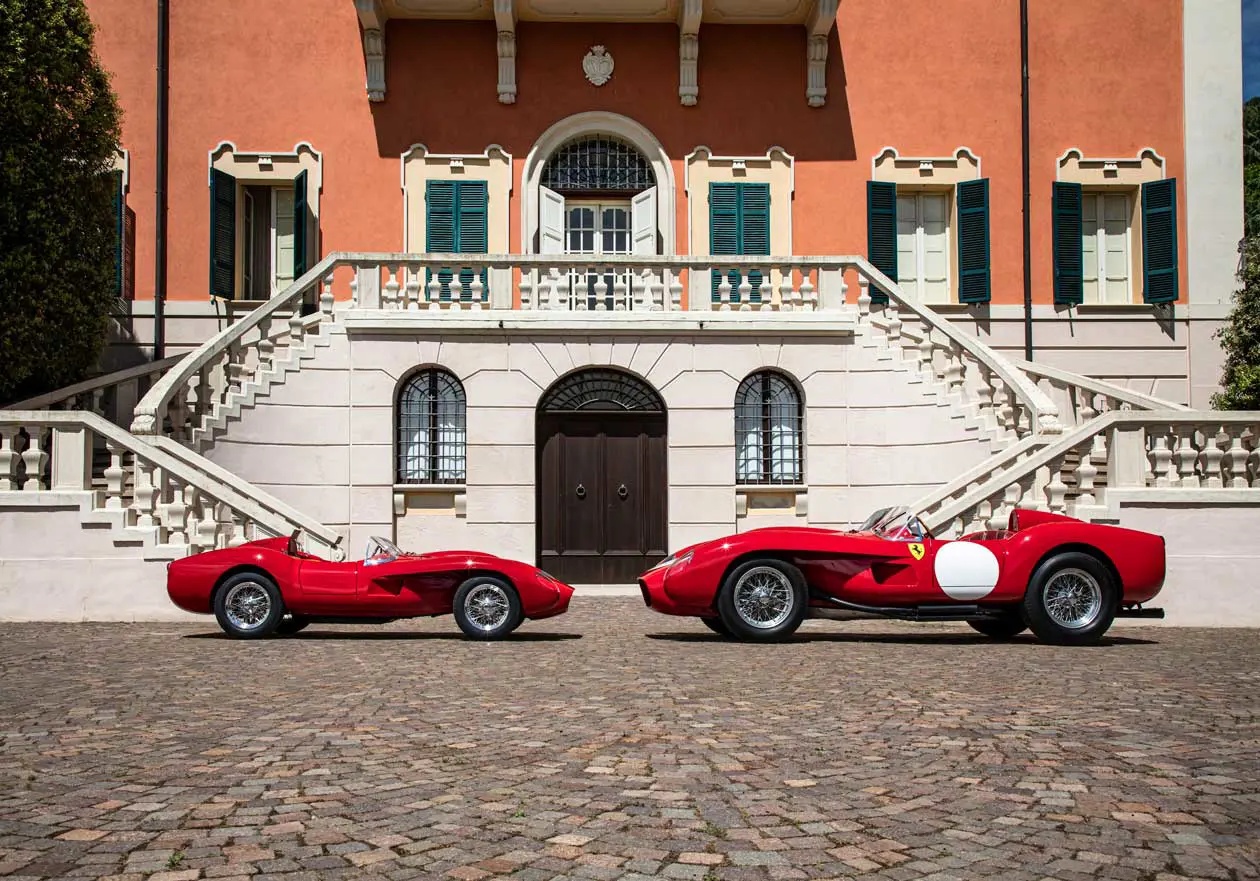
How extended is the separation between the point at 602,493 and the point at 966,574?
842cm

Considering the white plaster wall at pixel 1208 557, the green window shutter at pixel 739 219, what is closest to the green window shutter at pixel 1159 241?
the green window shutter at pixel 739 219

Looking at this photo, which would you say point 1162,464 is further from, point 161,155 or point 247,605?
point 161,155

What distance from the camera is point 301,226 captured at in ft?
68.2

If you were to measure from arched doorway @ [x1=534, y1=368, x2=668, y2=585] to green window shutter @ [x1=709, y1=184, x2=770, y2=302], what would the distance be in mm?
4145

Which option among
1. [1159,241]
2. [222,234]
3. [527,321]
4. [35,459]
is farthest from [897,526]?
[222,234]

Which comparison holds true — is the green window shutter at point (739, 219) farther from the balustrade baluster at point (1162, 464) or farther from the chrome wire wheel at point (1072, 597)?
the chrome wire wheel at point (1072, 597)

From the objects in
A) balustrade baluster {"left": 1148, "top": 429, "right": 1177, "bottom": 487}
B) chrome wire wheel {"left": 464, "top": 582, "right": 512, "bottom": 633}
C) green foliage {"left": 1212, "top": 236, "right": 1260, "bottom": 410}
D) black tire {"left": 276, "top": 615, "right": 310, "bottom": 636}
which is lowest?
black tire {"left": 276, "top": 615, "right": 310, "bottom": 636}

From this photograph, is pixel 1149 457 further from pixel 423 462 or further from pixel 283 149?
pixel 283 149

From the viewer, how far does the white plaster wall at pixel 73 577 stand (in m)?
13.0

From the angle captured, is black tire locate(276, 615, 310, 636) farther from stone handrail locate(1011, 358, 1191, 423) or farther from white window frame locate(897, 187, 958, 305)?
white window frame locate(897, 187, 958, 305)

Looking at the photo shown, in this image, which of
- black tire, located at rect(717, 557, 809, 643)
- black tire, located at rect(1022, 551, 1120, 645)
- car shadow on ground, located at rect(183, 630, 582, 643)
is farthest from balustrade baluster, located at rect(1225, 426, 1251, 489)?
car shadow on ground, located at rect(183, 630, 582, 643)

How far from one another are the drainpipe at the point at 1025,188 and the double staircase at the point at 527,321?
57.0 inches

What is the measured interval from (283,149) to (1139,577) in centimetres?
1587

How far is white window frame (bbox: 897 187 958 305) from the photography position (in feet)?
70.8
